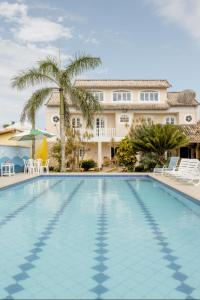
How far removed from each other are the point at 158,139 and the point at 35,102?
299 inches

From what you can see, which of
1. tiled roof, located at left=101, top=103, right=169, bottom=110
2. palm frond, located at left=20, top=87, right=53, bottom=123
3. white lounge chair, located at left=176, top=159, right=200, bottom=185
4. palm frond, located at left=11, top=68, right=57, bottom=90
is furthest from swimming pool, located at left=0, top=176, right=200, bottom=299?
tiled roof, located at left=101, top=103, right=169, bottom=110

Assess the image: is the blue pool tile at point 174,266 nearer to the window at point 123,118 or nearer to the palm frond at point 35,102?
the palm frond at point 35,102

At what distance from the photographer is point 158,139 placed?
2039 cm

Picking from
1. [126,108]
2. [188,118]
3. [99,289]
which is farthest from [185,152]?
[99,289]

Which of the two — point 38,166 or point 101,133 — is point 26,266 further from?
point 101,133

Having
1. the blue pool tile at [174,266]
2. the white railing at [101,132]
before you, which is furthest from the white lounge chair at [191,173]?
the white railing at [101,132]

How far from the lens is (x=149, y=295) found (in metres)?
3.78

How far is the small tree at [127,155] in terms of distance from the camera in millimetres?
22656

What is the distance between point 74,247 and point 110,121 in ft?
86.5

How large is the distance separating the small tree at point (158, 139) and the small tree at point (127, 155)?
3.15 feet

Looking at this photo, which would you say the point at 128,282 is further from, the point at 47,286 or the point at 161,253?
the point at 161,253

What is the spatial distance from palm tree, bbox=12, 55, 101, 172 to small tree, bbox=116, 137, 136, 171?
11.4 ft

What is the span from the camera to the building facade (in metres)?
30.8

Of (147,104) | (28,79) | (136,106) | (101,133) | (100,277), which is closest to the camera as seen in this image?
(100,277)
